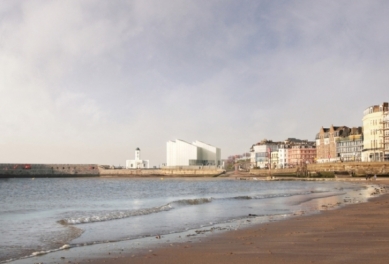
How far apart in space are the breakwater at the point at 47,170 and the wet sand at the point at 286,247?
147554 millimetres

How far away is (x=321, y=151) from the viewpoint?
460ft

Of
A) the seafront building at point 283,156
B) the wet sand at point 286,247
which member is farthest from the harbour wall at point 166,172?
the wet sand at point 286,247

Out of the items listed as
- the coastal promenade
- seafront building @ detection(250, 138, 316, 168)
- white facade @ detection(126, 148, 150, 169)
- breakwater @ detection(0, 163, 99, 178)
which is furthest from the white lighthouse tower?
the coastal promenade

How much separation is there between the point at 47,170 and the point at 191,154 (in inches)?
2132

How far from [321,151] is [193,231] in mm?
132607

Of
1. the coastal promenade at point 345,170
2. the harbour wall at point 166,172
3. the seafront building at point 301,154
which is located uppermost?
the seafront building at point 301,154

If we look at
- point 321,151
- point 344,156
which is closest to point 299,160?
point 321,151

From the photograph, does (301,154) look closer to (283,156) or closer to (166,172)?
(283,156)

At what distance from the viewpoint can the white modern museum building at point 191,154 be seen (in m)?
150

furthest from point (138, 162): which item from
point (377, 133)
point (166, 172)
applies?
point (377, 133)

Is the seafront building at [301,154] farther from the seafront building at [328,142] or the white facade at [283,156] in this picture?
the seafront building at [328,142]

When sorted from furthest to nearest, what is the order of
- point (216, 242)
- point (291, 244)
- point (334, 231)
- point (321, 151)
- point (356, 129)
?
point (321, 151) < point (356, 129) < point (334, 231) < point (216, 242) < point (291, 244)

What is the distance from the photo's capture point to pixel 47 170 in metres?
155

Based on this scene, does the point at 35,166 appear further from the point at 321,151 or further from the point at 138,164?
the point at 321,151
